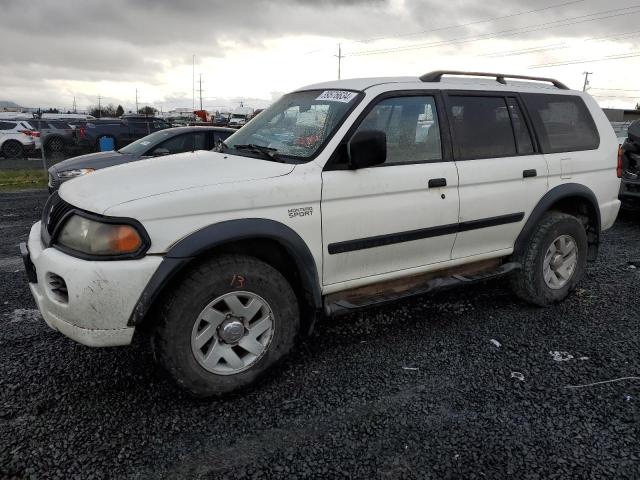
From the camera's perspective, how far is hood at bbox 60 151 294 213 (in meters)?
2.72

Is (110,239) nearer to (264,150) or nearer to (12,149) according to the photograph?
(264,150)

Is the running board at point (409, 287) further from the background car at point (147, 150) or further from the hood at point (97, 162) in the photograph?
the hood at point (97, 162)

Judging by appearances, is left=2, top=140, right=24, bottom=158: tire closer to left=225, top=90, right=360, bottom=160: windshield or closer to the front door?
left=225, top=90, right=360, bottom=160: windshield

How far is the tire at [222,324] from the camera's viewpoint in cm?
270

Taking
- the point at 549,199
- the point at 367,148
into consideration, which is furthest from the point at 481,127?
the point at 367,148

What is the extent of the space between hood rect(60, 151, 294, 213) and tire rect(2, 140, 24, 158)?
59.7 feet

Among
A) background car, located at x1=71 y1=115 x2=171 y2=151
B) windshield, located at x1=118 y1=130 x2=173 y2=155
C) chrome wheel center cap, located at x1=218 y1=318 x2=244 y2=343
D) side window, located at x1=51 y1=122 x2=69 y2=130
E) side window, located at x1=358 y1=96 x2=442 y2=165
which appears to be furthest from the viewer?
side window, located at x1=51 y1=122 x2=69 y2=130

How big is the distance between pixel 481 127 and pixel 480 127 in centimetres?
1

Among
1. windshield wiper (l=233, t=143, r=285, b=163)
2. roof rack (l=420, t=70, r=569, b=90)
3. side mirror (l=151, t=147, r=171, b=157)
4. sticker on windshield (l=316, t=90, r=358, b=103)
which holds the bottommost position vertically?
side mirror (l=151, t=147, r=171, b=157)

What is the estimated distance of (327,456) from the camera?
2.47m

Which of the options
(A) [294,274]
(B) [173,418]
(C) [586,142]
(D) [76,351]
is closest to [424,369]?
(A) [294,274]

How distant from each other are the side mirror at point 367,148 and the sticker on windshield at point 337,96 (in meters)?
0.49

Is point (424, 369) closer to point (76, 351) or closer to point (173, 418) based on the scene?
point (173, 418)

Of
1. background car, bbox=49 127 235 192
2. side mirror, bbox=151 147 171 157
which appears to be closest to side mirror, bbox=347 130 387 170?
background car, bbox=49 127 235 192
